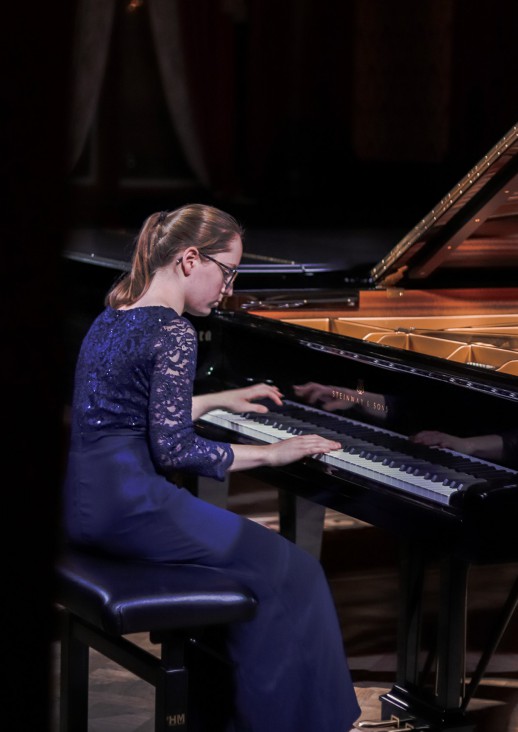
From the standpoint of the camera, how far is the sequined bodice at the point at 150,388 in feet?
7.04

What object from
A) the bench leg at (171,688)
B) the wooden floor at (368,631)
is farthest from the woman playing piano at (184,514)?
the wooden floor at (368,631)

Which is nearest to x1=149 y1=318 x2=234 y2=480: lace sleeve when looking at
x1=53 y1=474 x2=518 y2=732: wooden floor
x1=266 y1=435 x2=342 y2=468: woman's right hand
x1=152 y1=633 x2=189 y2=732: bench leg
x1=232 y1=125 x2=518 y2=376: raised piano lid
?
x1=266 y1=435 x2=342 y2=468: woman's right hand

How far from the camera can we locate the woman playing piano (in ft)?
6.97

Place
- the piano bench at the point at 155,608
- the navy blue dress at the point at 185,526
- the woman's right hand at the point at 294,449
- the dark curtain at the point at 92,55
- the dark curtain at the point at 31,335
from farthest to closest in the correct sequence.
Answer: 1. the dark curtain at the point at 92,55
2. the woman's right hand at the point at 294,449
3. the navy blue dress at the point at 185,526
4. the piano bench at the point at 155,608
5. the dark curtain at the point at 31,335

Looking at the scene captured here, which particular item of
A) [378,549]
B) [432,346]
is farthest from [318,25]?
[432,346]

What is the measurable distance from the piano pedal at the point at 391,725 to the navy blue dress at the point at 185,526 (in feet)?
0.63

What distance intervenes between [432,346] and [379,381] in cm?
28

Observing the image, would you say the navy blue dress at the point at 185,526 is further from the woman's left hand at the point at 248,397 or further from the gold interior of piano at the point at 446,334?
the gold interior of piano at the point at 446,334

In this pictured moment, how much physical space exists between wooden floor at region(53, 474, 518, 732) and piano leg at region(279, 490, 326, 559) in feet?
0.94

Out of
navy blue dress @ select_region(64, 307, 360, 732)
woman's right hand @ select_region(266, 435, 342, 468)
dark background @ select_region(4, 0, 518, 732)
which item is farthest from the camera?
dark background @ select_region(4, 0, 518, 732)

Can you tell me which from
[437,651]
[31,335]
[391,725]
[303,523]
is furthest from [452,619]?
[31,335]

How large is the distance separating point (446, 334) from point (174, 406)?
95cm

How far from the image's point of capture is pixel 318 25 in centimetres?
912

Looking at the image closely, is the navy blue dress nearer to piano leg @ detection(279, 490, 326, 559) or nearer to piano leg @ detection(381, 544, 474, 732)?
piano leg @ detection(381, 544, 474, 732)
